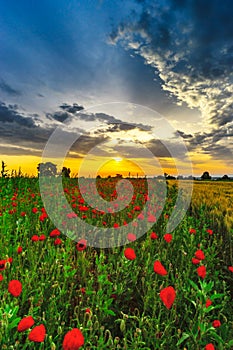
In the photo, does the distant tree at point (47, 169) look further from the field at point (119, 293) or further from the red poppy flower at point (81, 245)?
the red poppy flower at point (81, 245)

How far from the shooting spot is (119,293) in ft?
8.66

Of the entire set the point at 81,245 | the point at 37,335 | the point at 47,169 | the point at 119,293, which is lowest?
the point at 119,293

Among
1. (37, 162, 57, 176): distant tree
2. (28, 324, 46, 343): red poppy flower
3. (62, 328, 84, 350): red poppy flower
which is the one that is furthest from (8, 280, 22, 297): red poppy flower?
(37, 162, 57, 176): distant tree

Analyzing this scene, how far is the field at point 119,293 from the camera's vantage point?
1.89 meters

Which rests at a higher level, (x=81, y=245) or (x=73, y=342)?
(x=81, y=245)

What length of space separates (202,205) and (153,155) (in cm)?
141

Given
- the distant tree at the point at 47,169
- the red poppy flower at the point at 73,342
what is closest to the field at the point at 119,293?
the red poppy flower at the point at 73,342

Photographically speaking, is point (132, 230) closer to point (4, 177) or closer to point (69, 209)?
point (69, 209)

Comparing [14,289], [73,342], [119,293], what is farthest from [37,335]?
[119,293]

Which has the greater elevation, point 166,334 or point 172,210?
point 172,210

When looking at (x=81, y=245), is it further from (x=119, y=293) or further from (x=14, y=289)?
(x=14, y=289)

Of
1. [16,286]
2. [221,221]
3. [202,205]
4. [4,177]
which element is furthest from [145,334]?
[4,177]

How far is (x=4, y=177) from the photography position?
10602mm

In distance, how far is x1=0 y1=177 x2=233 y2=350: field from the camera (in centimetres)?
189
